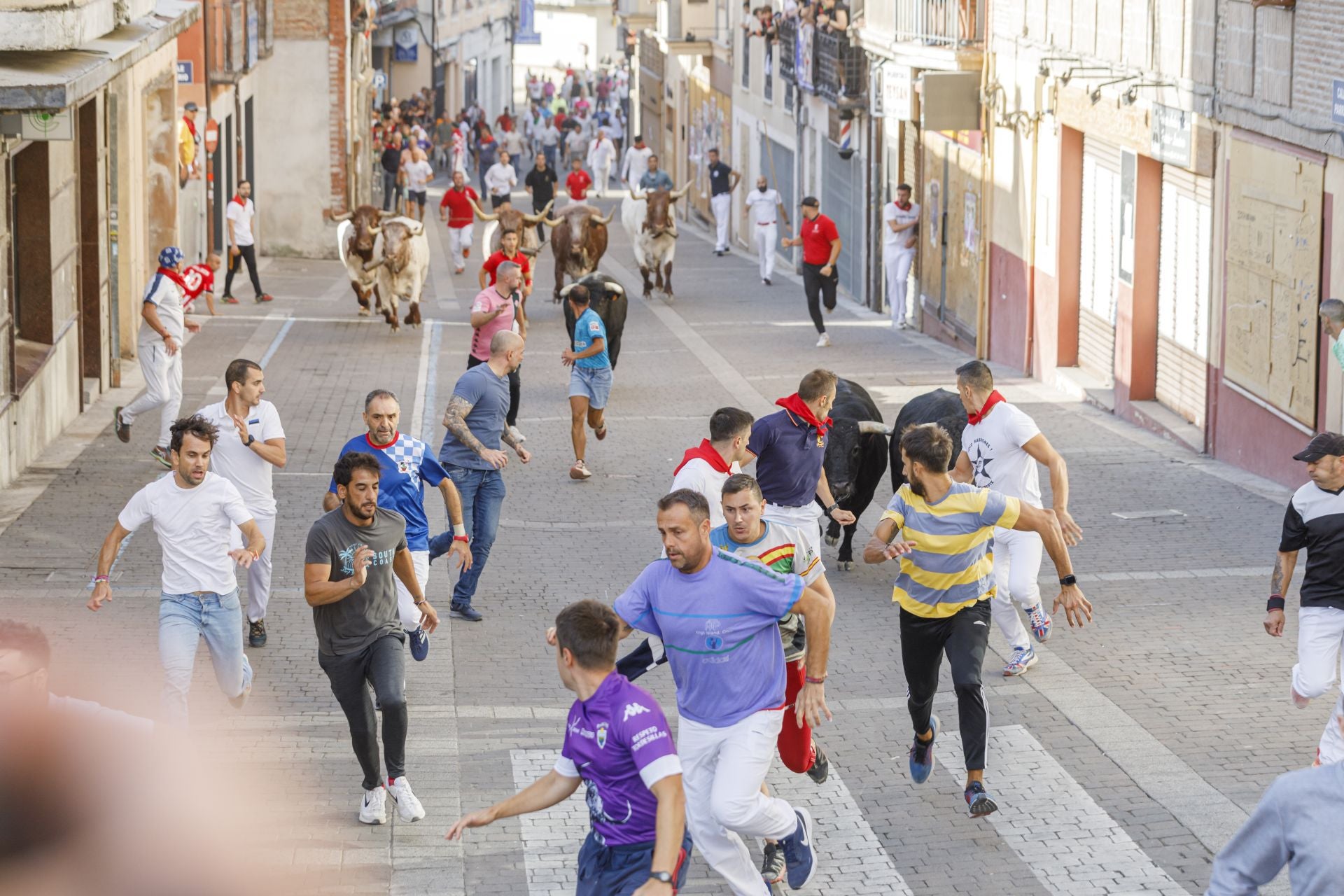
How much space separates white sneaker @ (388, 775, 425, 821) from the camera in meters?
8.88

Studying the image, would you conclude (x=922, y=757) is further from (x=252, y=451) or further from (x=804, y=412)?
(x=252, y=451)

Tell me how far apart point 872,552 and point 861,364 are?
15495 mm

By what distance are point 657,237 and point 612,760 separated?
2511cm

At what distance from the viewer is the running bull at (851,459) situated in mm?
14086

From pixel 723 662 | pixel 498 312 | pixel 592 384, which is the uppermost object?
pixel 498 312

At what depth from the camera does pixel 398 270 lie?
87.5 feet

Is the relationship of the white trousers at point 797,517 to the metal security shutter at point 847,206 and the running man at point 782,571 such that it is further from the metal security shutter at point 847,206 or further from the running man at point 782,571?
the metal security shutter at point 847,206

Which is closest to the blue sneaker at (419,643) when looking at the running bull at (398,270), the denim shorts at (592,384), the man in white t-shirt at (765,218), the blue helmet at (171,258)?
the denim shorts at (592,384)

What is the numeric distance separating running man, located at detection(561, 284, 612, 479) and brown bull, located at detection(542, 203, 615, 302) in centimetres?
1193

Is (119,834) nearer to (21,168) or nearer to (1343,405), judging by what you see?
(1343,405)

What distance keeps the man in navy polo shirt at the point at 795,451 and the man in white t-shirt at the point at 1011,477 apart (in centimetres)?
77

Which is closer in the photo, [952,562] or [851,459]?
[952,562]

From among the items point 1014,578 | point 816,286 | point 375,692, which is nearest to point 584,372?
point 1014,578

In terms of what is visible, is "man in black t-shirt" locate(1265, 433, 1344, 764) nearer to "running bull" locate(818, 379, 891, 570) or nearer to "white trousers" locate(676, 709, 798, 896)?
"white trousers" locate(676, 709, 798, 896)
